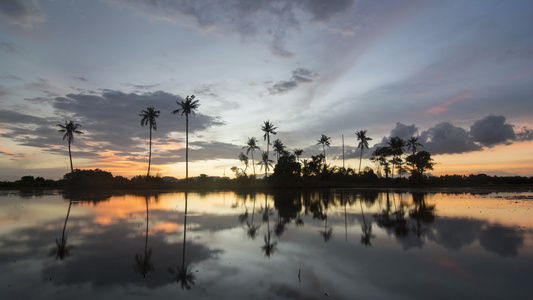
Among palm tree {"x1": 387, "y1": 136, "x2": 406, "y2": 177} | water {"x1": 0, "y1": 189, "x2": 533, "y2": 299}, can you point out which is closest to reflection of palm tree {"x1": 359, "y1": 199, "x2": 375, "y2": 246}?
water {"x1": 0, "y1": 189, "x2": 533, "y2": 299}

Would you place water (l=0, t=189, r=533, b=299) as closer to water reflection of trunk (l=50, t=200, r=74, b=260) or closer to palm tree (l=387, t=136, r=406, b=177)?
water reflection of trunk (l=50, t=200, r=74, b=260)

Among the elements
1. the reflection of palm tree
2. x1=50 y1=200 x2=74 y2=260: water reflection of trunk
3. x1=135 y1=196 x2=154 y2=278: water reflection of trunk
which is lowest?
the reflection of palm tree

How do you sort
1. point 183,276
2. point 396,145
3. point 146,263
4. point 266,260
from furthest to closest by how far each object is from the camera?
point 396,145 < point 266,260 < point 146,263 < point 183,276

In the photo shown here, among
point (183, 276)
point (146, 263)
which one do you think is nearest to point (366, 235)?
point (183, 276)

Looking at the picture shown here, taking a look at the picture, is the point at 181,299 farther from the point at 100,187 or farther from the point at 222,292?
the point at 100,187

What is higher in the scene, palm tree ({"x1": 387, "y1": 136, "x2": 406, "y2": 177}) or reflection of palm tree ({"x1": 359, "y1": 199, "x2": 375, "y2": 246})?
palm tree ({"x1": 387, "y1": 136, "x2": 406, "y2": 177})

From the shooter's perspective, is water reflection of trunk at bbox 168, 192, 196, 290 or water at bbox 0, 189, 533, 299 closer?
water at bbox 0, 189, 533, 299

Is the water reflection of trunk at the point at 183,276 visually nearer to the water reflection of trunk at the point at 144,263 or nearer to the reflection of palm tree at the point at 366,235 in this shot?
the water reflection of trunk at the point at 144,263

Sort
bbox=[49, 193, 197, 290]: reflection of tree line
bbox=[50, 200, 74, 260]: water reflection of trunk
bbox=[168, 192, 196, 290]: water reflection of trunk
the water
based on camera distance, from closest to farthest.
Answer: the water → bbox=[168, 192, 196, 290]: water reflection of trunk → bbox=[49, 193, 197, 290]: reflection of tree line → bbox=[50, 200, 74, 260]: water reflection of trunk

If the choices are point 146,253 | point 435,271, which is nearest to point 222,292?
point 146,253

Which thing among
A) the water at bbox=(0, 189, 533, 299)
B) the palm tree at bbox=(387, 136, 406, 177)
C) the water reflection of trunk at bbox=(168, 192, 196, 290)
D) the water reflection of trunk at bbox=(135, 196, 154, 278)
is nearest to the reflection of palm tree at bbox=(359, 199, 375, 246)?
the water at bbox=(0, 189, 533, 299)

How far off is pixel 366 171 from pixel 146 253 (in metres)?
88.3

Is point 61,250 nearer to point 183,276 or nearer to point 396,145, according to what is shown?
point 183,276

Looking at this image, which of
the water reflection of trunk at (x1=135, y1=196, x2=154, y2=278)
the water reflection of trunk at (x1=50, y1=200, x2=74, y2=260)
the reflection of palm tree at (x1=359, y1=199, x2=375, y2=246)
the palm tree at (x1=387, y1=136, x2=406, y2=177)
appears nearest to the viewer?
the water reflection of trunk at (x1=135, y1=196, x2=154, y2=278)
